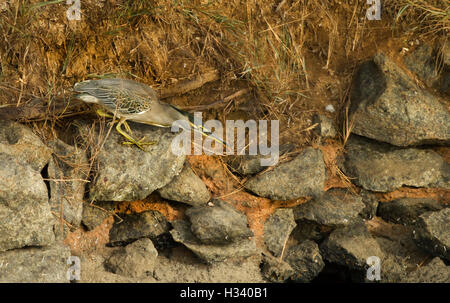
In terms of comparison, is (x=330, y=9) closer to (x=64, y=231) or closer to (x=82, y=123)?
(x=82, y=123)

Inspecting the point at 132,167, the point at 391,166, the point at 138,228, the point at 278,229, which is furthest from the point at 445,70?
the point at 138,228

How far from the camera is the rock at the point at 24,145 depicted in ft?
13.1

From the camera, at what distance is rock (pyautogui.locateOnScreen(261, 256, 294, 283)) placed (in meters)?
4.38

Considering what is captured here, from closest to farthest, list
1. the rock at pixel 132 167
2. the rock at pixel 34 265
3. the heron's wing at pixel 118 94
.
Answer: the rock at pixel 34 265, the heron's wing at pixel 118 94, the rock at pixel 132 167

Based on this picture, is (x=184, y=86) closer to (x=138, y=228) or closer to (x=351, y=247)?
(x=138, y=228)

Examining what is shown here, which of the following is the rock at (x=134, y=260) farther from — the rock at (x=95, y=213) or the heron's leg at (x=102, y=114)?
the heron's leg at (x=102, y=114)

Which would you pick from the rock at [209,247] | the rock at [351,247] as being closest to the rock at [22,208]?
the rock at [209,247]

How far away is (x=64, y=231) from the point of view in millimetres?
4117

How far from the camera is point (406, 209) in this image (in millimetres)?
4934

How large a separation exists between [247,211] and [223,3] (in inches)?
72.8

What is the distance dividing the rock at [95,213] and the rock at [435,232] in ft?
8.25

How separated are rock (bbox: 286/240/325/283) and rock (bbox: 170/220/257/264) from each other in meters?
0.37

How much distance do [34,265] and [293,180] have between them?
2164 mm

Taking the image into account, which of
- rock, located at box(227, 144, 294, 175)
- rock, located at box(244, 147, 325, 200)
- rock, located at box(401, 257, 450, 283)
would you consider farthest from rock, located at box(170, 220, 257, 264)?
Result: rock, located at box(401, 257, 450, 283)
